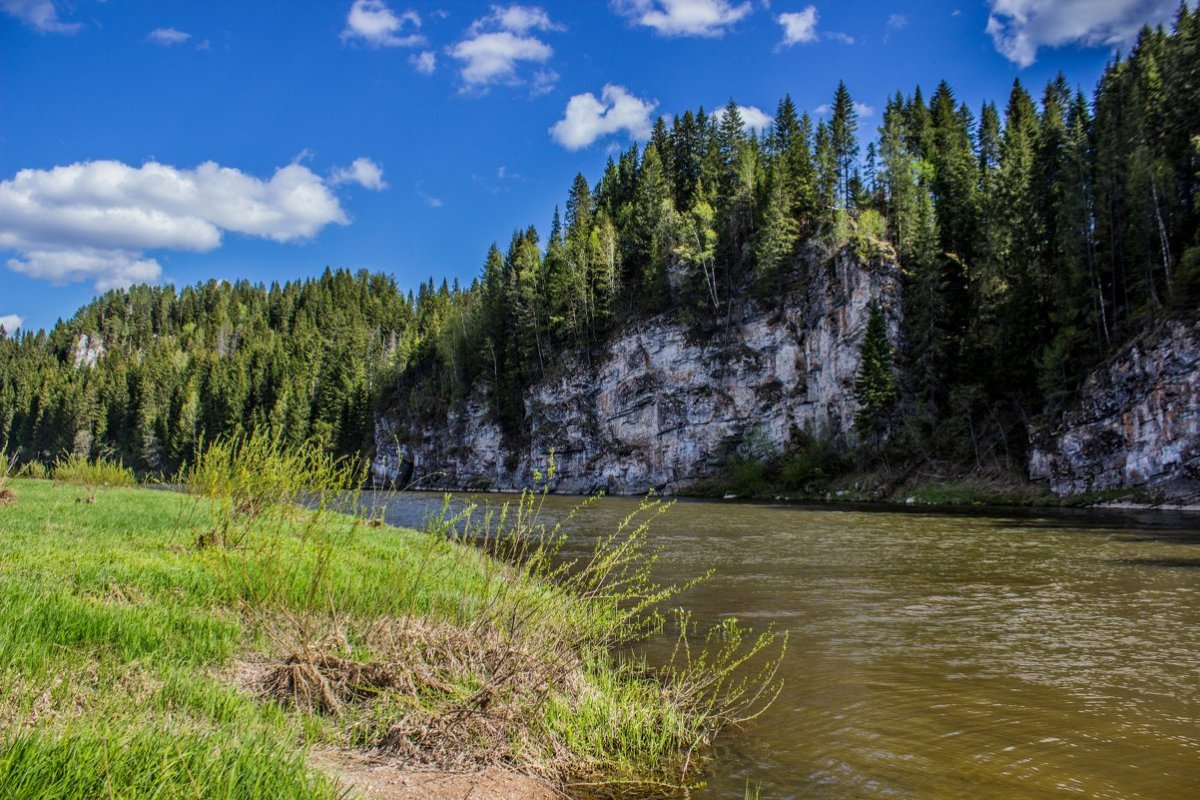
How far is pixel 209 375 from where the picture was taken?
120375 millimetres

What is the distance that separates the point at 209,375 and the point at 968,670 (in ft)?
448

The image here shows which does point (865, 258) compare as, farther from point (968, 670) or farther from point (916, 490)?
point (968, 670)

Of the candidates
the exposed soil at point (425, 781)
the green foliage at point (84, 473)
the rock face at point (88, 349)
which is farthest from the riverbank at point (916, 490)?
the rock face at point (88, 349)

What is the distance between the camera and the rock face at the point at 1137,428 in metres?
32.1

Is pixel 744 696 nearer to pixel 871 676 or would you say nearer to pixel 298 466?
pixel 871 676

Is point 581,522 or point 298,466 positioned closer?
point 298,466

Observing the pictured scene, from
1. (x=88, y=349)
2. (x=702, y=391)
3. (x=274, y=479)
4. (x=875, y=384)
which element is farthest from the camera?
(x=88, y=349)

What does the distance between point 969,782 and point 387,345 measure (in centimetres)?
13492

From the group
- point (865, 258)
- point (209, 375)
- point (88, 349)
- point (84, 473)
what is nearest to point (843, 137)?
point (865, 258)

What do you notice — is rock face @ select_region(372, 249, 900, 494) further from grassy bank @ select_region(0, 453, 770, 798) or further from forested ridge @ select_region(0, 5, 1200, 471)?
grassy bank @ select_region(0, 453, 770, 798)

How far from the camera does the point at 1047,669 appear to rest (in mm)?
8242

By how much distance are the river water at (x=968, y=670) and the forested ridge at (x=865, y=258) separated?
850cm

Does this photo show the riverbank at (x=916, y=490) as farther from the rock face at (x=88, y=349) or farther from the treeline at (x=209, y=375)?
the rock face at (x=88, y=349)

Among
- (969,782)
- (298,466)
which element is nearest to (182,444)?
(298,466)
